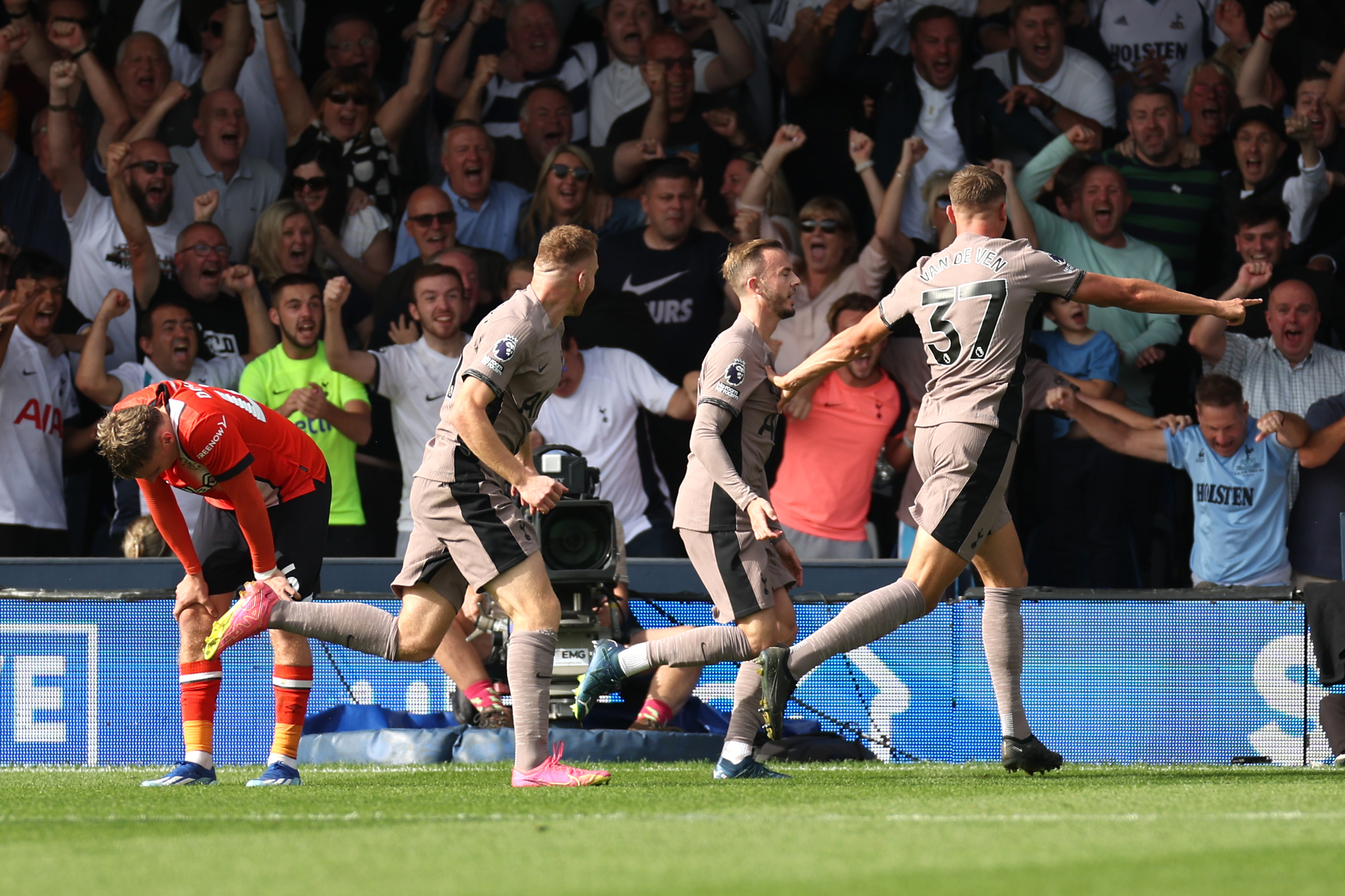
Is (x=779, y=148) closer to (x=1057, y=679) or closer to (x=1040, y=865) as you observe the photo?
(x=1057, y=679)

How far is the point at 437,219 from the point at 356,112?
3.77 feet

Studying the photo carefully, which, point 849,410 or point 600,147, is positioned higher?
point 600,147

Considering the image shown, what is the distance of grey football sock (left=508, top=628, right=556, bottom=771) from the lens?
5.15 meters

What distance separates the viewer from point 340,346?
929 cm

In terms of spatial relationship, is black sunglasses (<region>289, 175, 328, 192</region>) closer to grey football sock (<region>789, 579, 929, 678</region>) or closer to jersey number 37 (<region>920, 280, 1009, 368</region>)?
jersey number 37 (<region>920, 280, 1009, 368</region>)

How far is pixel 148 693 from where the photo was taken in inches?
296

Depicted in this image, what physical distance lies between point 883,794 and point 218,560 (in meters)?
2.72

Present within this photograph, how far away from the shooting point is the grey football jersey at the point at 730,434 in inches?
224

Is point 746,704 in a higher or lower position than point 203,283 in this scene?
lower

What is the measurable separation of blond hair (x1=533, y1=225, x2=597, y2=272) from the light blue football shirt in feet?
15.7

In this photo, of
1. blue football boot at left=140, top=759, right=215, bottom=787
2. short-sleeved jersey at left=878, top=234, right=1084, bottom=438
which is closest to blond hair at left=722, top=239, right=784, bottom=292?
short-sleeved jersey at left=878, top=234, right=1084, bottom=438

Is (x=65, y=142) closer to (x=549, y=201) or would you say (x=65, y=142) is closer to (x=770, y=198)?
(x=549, y=201)

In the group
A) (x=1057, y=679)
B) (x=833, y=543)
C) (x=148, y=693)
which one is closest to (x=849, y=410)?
(x=833, y=543)

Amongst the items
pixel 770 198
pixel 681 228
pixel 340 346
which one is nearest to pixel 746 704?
pixel 340 346
